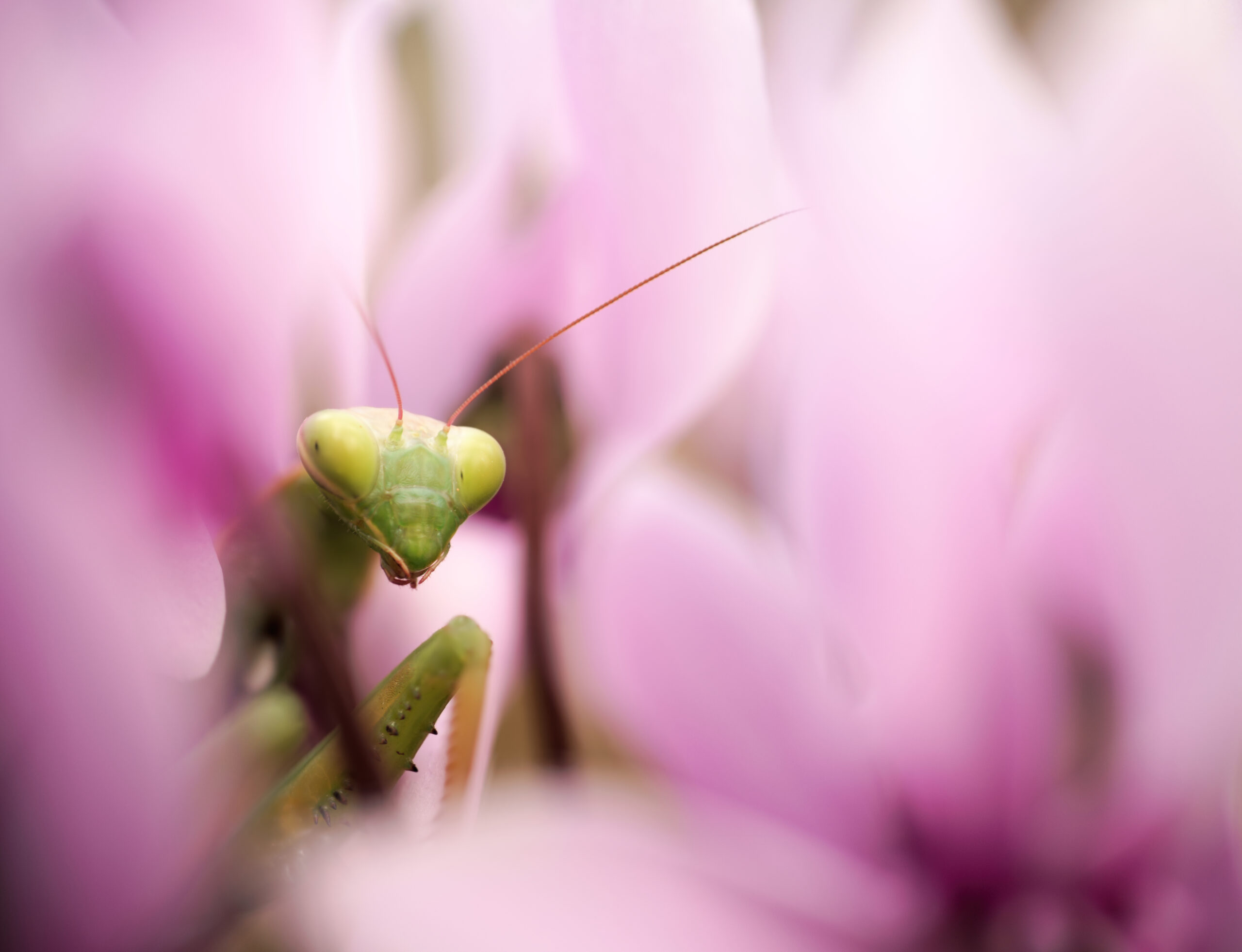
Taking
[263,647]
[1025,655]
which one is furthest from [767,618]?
[263,647]

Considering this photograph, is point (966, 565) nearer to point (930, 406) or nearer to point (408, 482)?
point (930, 406)

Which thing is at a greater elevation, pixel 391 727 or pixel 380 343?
pixel 380 343

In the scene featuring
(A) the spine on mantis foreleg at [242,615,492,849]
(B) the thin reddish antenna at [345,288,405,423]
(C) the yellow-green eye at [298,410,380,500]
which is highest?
(B) the thin reddish antenna at [345,288,405,423]

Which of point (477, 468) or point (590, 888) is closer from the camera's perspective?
point (590, 888)

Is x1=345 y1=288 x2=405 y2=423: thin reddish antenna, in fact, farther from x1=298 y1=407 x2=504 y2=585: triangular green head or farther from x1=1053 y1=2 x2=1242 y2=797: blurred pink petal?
x1=1053 y1=2 x2=1242 y2=797: blurred pink petal

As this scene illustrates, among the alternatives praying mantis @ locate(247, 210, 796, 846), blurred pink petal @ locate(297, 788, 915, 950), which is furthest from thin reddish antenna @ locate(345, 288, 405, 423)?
blurred pink petal @ locate(297, 788, 915, 950)

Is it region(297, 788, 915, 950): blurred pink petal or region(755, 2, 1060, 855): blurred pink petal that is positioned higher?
region(755, 2, 1060, 855): blurred pink petal

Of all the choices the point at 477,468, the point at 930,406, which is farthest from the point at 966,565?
the point at 477,468

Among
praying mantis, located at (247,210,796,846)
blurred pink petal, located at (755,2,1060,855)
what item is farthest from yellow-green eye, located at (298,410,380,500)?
blurred pink petal, located at (755,2,1060,855)

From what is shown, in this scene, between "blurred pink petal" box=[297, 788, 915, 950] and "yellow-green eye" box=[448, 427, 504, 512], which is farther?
"yellow-green eye" box=[448, 427, 504, 512]
